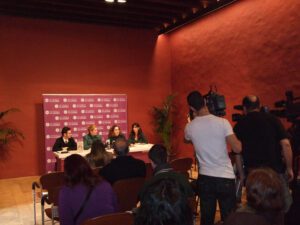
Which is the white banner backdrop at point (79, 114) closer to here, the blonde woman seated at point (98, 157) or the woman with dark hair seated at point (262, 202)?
the blonde woman seated at point (98, 157)

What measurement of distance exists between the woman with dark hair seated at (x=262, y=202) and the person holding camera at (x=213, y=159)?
0.88 m

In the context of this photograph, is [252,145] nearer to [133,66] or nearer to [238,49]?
[238,49]

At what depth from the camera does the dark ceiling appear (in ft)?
21.2

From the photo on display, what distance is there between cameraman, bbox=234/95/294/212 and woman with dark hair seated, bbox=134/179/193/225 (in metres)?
1.74

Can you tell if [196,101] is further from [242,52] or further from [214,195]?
[242,52]

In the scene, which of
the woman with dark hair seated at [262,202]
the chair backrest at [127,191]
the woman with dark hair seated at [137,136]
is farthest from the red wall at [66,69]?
the woman with dark hair seated at [262,202]

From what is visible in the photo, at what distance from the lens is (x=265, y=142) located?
2.81 meters

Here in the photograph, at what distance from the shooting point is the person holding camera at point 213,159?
2.56 meters

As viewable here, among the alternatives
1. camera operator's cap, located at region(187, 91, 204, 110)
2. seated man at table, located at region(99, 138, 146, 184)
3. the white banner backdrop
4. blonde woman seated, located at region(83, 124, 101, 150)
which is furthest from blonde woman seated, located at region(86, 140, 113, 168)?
the white banner backdrop

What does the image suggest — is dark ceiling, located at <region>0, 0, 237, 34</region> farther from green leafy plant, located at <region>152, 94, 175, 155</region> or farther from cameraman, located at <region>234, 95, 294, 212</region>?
cameraman, located at <region>234, 95, 294, 212</region>

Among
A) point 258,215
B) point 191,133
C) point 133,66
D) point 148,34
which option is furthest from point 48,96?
point 258,215

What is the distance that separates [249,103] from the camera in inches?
116

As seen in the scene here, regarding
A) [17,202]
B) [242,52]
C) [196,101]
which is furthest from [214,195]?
[242,52]

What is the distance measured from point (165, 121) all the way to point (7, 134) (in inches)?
147
